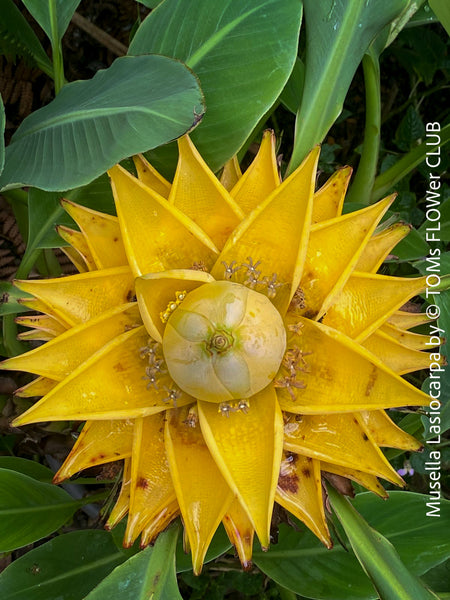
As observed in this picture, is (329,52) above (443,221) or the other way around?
above

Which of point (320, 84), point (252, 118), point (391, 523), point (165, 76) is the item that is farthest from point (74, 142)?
point (391, 523)

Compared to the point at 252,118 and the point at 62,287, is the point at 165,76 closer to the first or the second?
the point at 252,118

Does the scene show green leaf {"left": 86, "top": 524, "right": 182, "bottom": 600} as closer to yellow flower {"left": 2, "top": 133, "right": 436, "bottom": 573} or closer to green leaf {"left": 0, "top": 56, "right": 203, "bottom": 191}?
yellow flower {"left": 2, "top": 133, "right": 436, "bottom": 573}

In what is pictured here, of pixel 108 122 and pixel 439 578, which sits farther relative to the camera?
pixel 439 578

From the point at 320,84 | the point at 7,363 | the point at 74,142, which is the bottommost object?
the point at 7,363

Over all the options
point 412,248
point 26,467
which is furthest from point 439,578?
point 26,467

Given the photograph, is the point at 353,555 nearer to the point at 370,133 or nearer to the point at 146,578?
the point at 146,578

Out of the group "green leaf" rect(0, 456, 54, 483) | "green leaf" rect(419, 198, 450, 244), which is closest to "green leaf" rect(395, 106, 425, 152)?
"green leaf" rect(419, 198, 450, 244)
